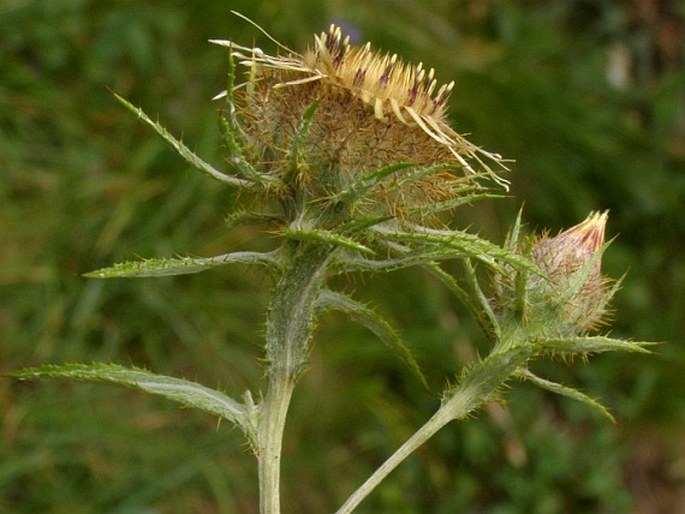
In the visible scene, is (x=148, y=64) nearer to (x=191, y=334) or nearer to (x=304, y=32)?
(x=304, y=32)

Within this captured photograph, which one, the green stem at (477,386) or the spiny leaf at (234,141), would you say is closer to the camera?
the spiny leaf at (234,141)

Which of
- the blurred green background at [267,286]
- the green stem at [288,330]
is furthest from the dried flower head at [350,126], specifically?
the blurred green background at [267,286]

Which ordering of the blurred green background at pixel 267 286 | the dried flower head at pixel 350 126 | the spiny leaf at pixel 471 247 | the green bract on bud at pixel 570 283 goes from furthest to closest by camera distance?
the blurred green background at pixel 267 286
the green bract on bud at pixel 570 283
the dried flower head at pixel 350 126
the spiny leaf at pixel 471 247

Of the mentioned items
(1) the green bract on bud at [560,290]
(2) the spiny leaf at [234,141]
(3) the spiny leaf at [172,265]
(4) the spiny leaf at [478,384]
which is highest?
(1) the green bract on bud at [560,290]

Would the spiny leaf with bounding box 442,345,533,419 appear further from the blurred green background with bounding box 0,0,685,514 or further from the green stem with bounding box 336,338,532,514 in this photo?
the blurred green background with bounding box 0,0,685,514

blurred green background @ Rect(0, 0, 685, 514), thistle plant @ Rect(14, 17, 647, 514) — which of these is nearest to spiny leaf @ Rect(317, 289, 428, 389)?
thistle plant @ Rect(14, 17, 647, 514)

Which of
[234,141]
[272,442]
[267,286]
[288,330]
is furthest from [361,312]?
[267,286]

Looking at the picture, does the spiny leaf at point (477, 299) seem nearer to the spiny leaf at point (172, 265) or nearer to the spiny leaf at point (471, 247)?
the spiny leaf at point (471, 247)

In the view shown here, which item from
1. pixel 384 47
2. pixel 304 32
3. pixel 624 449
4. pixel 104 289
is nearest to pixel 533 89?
pixel 384 47
